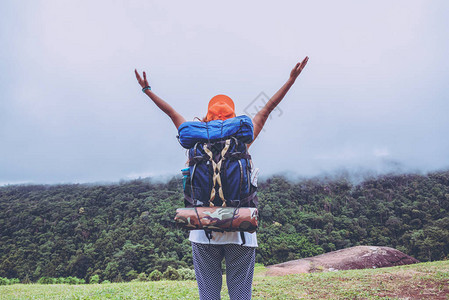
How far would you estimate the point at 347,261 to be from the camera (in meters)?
12.7

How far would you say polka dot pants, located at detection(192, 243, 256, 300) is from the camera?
4.79 feet

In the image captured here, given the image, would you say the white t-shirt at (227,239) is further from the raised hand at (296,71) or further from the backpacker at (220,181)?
the raised hand at (296,71)

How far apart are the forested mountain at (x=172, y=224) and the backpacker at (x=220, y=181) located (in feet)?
64.9

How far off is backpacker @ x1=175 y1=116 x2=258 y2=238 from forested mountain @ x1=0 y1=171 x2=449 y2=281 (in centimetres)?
1977

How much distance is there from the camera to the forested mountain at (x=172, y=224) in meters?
23.2

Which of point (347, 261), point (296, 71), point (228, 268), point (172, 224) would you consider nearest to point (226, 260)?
point (228, 268)

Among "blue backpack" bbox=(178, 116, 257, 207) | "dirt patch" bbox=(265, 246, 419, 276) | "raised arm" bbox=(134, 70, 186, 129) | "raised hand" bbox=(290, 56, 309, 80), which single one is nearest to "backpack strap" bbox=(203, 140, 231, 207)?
"blue backpack" bbox=(178, 116, 257, 207)

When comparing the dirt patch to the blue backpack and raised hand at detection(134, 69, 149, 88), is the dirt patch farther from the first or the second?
the blue backpack

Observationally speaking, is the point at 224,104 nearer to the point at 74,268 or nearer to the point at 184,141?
the point at 184,141

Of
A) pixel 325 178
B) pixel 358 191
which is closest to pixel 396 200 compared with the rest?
pixel 358 191

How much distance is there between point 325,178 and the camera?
42.9m

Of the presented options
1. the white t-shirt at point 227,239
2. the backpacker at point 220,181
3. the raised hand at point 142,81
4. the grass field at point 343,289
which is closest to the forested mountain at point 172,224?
the grass field at point 343,289

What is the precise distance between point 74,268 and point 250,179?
1133 inches

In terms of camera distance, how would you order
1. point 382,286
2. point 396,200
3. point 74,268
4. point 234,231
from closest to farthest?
point 234,231 → point 382,286 → point 74,268 → point 396,200
